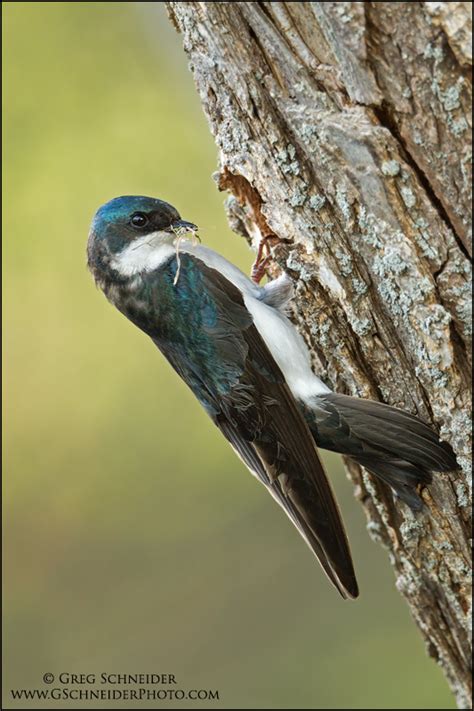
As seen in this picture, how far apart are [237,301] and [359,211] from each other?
2.44 feet

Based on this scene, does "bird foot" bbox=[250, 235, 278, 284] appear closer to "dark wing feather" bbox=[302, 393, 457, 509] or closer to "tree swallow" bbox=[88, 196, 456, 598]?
"tree swallow" bbox=[88, 196, 456, 598]

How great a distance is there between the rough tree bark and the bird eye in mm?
472

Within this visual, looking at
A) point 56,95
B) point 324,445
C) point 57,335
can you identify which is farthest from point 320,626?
point 56,95

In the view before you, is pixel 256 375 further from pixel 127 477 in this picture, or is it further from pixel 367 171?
pixel 127 477

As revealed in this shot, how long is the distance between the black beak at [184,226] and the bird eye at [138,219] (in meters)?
0.10

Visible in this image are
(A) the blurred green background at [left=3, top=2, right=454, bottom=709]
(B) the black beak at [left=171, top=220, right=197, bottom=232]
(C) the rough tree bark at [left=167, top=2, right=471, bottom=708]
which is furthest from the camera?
(A) the blurred green background at [left=3, top=2, right=454, bottom=709]

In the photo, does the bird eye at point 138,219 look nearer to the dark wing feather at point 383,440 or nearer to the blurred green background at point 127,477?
the dark wing feather at point 383,440

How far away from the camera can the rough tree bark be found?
2.10 meters

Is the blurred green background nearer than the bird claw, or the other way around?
the bird claw

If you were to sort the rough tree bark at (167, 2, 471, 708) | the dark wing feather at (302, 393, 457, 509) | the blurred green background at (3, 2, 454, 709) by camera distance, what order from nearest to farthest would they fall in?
the rough tree bark at (167, 2, 471, 708), the dark wing feather at (302, 393, 457, 509), the blurred green background at (3, 2, 454, 709)

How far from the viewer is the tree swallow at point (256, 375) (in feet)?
8.54

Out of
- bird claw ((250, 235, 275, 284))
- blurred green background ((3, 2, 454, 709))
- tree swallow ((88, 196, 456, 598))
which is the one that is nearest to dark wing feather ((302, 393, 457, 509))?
tree swallow ((88, 196, 456, 598))

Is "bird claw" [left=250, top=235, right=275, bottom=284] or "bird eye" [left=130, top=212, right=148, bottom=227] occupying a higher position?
"bird eye" [left=130, top=212, right=148, bottom=227]

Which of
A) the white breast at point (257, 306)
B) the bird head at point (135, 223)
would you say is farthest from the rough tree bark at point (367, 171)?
the bird head at point (135, 223)
